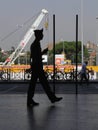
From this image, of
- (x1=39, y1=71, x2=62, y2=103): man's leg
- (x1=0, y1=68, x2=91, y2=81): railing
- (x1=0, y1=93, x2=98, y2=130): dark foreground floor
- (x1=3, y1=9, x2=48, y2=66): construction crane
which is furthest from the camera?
(x1=3, y1=9, x2=48, y2=66): construction crane

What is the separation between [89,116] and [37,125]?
6.13 ft

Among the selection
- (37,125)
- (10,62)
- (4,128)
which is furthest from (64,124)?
(10,62)

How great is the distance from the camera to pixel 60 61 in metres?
74.4

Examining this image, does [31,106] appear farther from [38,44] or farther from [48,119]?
[48,119]

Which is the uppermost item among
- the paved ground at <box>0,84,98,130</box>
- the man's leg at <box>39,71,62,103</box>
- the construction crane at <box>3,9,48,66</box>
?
the construction crane at <box>3,9,48,66</box>

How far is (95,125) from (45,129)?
1111 millimetres

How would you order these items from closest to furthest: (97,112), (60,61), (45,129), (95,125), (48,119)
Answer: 1. (45,129)
2. (95,125)
3. (48,119)
4. (97,112)
5. (60,61)

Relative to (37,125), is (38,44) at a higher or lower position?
higher

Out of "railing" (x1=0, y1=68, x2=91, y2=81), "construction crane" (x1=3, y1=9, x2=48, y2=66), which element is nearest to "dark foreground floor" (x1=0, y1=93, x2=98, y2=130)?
"railing" (x1=0, y1=68, x2=91, y2=81)

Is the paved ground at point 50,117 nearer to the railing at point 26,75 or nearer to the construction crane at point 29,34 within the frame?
the railing at point 26,75

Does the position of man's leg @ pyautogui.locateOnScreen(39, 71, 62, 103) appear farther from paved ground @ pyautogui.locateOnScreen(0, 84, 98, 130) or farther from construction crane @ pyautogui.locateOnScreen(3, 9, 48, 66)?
construction crane @ pyautogui.locateOnScreen(3, 9, 48, 66)

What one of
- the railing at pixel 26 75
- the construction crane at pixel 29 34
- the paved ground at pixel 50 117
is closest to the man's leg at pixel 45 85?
the paved ground at pixel 50 117

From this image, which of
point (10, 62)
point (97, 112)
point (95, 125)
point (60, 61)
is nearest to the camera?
point (95, 125)

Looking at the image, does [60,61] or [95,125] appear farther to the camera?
[60,61]
